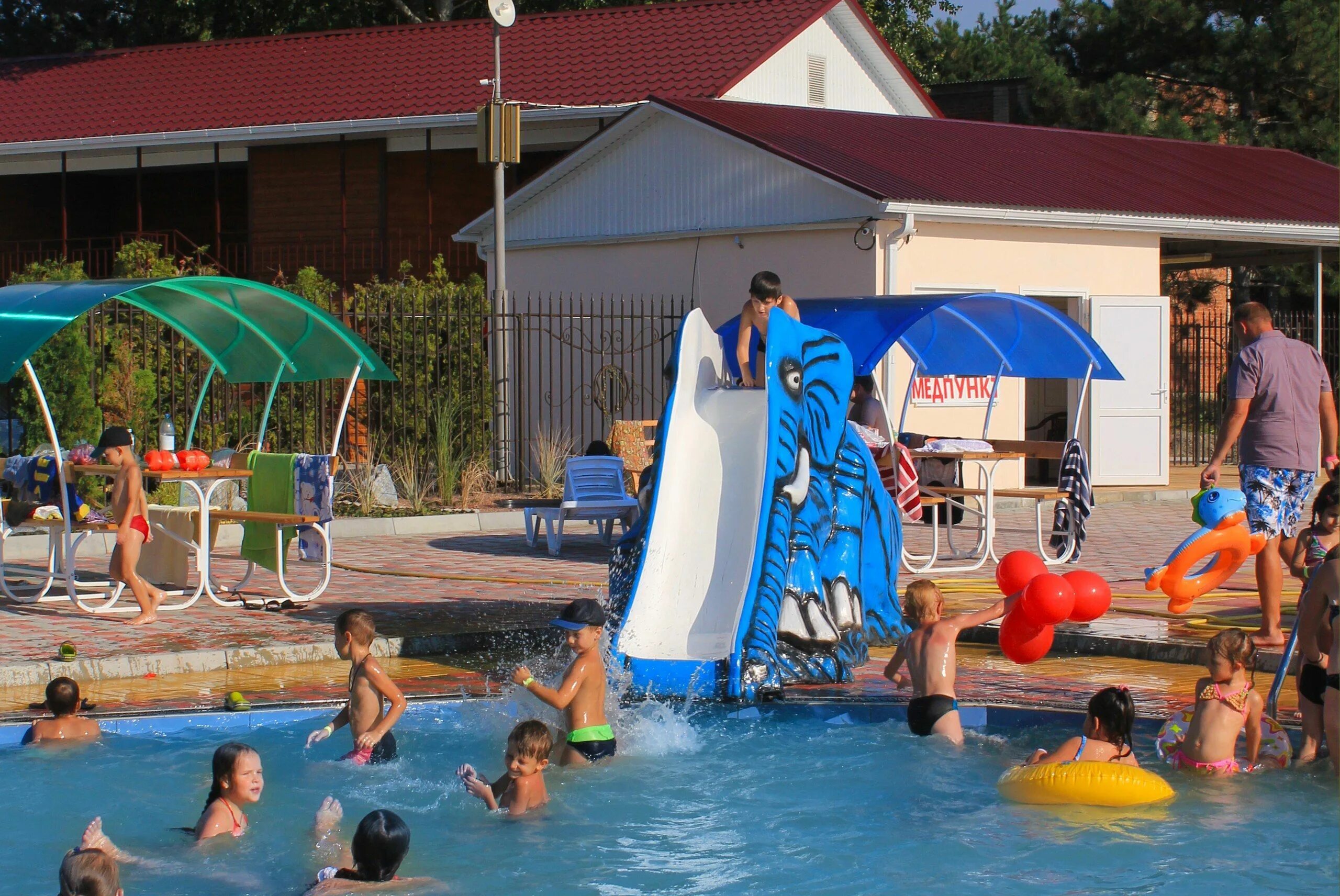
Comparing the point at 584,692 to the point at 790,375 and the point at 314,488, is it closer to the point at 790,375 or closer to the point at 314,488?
the point at 790,375

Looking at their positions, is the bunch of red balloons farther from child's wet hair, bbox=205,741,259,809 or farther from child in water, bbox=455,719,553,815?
child's wet hair, bbox=205,741,259,809

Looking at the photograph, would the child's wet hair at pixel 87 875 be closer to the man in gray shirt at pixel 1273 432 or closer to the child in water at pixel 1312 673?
the child in water at pixel 1312 673

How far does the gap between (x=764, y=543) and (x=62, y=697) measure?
3.89m

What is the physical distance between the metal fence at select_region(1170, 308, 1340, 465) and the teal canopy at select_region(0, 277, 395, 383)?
13442 mm

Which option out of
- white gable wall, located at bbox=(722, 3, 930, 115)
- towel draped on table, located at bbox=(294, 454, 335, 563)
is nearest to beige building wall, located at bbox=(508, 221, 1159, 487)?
white gable wall, located at bbox=(722, 3, 930, 115)

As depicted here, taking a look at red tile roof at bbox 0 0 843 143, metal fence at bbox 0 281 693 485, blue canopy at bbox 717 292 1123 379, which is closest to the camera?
blue canopy at bbox 717 292 1123 379

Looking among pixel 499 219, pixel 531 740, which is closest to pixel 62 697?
pixel 531 740

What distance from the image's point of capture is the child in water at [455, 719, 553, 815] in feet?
23.6

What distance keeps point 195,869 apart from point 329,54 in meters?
27.6

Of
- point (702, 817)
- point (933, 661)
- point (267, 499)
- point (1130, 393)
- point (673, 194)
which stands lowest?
point (702, 817)

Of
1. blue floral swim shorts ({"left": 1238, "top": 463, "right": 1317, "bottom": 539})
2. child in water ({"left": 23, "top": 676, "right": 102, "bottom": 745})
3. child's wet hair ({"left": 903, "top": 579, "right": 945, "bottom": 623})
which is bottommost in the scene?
child in water ({"left": 23, "top": 676, "right": 102, "bottom": 745})

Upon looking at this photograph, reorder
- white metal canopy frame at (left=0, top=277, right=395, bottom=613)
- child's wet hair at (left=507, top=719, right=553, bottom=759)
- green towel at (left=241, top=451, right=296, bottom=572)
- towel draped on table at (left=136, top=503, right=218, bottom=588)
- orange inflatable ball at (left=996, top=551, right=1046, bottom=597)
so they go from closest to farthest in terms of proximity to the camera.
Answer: child's wet hair at (left=507, top=719, right=553, bottom=759) → orange inflatable ball at (left=996, top=551, right=1046, bottom=597) → white metal canopy frame at (left=0, top=277, right=395, bottom=613) → green towel at (left=241, top=451, right=296, bottom=572) → towel draped on table at (left=136, top=503, right=218, bottom=588)

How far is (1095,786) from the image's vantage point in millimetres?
7367

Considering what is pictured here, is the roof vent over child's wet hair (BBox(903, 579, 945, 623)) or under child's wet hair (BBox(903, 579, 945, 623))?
over
